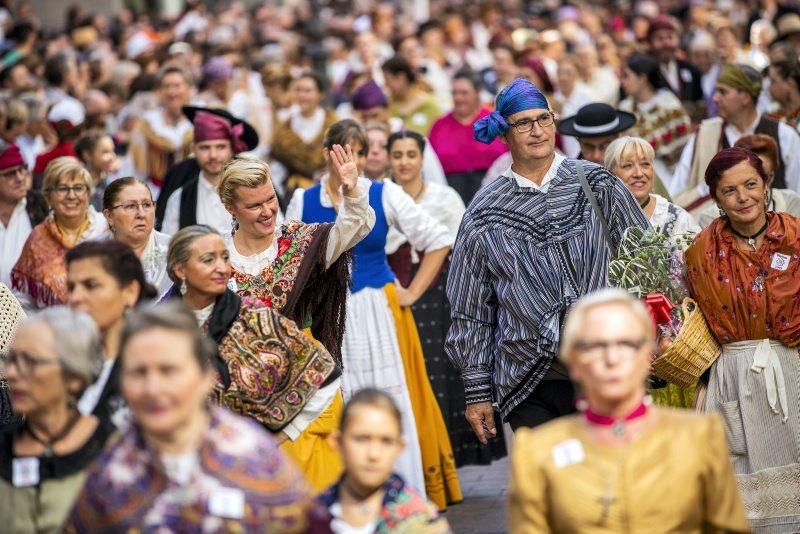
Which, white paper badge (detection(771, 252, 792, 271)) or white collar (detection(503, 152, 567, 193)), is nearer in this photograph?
white collar (detection(503, 152, 567, 193))

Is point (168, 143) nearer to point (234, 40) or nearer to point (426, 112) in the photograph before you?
point (426, 112)

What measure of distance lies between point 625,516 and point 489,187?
2.60 metres

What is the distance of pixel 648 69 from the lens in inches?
490

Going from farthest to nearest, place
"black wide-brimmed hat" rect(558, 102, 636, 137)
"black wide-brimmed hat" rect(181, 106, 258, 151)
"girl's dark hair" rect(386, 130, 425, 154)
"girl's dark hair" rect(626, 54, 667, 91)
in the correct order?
1. "girl's dark hair" rect(626, 54, 667, 91)
2. "girl's dark hair" rect(386, 130, 425, 154)
3. "black wide-brimmed hat" rect(181, 106, 258, 151)
4. "black wide-brimmed hat" rect(558, 102, 636, 137)

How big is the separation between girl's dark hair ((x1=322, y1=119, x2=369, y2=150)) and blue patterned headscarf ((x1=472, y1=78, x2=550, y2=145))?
2.35m

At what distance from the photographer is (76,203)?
9516mm

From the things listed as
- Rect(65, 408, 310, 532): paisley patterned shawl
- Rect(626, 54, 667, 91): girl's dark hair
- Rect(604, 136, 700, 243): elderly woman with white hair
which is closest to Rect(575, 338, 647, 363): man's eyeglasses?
Rect(65, 408, 310, 532): paisley patterned shawl

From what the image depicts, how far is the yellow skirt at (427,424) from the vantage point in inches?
372

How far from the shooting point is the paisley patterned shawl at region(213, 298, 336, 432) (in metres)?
6.57

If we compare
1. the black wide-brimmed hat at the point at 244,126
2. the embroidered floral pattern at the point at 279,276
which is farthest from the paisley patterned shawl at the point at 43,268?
the embroidered floral pattern at the point at 279,276

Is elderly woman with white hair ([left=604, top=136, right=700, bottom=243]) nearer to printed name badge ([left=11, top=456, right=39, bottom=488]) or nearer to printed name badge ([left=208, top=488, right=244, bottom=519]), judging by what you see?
printed name badge ([left=11, top=456, right=39, bottom=488])

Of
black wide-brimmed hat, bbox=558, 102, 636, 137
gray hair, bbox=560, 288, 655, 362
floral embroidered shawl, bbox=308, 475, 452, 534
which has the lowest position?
floral embroidered shawl, bbox=308, 475, 452, 534

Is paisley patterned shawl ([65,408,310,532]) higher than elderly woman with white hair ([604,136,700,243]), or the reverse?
elderly woman with white hair ([604,136,700,243])

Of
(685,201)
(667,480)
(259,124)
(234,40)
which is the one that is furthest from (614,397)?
(234,40)
